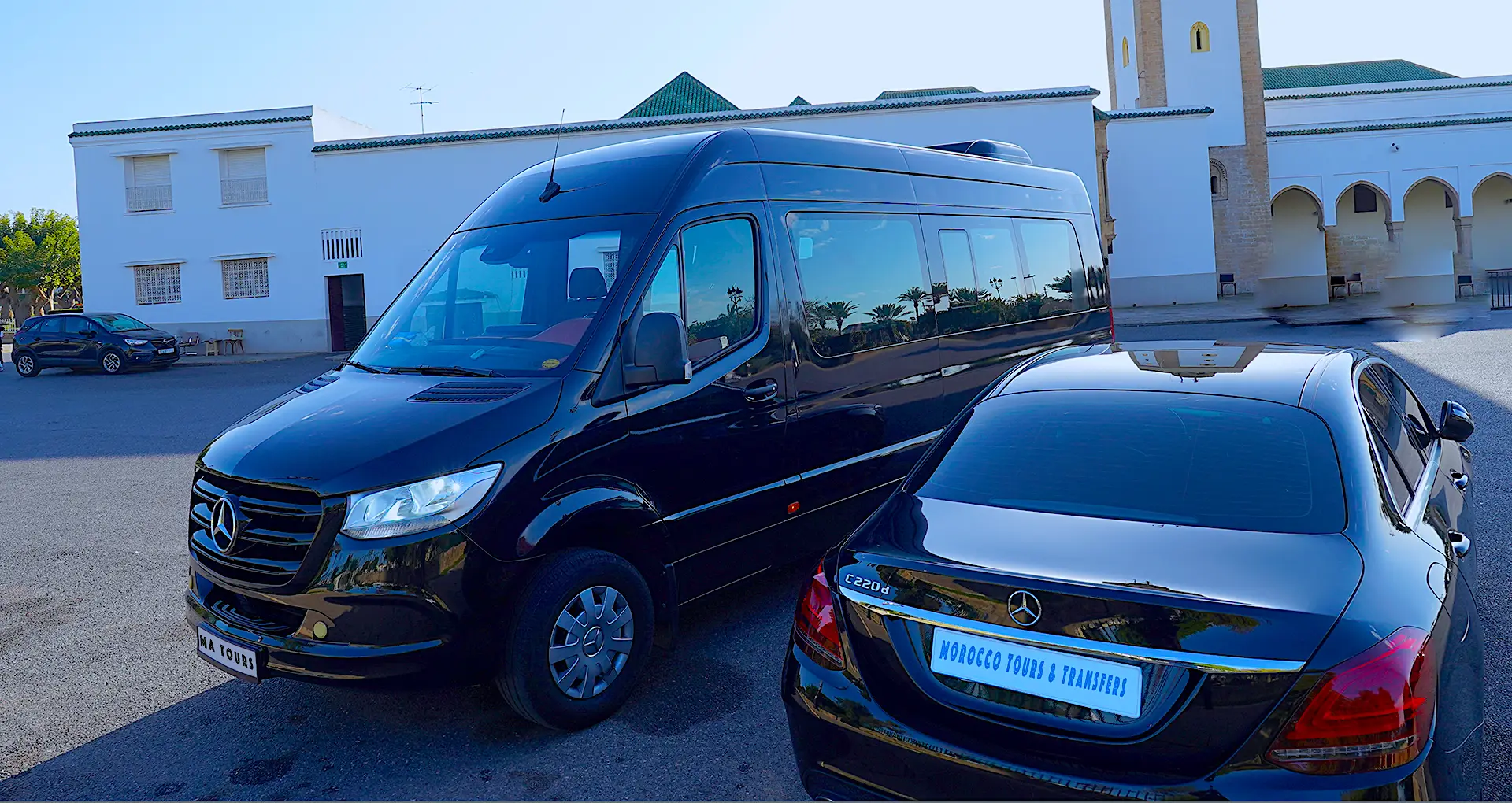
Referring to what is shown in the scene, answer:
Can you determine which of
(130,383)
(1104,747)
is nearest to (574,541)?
(1104,747)

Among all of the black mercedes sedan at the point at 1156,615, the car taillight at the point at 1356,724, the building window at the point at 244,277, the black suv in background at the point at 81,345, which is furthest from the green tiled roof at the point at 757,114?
the car taillight at the point at 1356,724

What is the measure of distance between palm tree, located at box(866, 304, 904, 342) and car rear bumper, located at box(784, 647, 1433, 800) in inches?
115

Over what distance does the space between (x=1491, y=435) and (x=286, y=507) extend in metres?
9.67

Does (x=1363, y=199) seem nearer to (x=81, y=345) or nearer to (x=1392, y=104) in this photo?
(x=1392, y=104)

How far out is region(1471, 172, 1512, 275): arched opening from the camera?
41.6 meters

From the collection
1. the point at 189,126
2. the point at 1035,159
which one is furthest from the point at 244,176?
the point at 1035,159

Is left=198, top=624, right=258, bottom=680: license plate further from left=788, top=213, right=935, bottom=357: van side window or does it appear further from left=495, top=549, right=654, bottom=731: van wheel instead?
left=788, top=213, right=935, bottom=357: van side window

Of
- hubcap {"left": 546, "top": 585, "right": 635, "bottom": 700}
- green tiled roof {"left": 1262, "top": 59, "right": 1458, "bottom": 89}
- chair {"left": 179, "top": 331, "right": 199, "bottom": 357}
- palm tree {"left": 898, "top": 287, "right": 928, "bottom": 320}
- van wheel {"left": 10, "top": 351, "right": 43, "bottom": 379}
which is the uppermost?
green tiled roof {"left": 1262, "top": 59, "right": 1458, "bottom": 89}

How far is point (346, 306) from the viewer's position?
1300 inches

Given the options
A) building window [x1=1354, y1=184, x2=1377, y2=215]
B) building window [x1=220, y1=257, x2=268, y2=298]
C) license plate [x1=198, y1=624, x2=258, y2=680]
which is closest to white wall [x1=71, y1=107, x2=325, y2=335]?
building window [x1=220, y1=257, x2=268, y2=298]

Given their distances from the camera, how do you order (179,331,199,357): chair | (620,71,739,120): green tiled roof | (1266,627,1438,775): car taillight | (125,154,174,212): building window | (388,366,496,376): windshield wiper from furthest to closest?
(620,71,739,120): green tiled roof < (125,154,174,212): building window < (179,331,199,357): chair < (388,366,496,376): windshield wiper < (1266,627,1438,775): car taillight

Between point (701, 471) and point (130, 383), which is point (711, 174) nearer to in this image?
point (701, 471)

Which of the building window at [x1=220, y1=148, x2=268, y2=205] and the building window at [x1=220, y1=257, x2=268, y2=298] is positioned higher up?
the building window at [x1=220, y1=148, x2=268, y2=205]

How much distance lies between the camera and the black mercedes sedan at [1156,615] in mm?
2168
